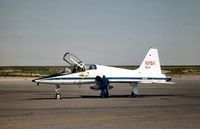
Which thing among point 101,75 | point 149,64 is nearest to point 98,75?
point 101,75

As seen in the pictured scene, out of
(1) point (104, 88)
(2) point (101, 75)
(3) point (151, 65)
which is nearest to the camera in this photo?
(1) point (104, 88)

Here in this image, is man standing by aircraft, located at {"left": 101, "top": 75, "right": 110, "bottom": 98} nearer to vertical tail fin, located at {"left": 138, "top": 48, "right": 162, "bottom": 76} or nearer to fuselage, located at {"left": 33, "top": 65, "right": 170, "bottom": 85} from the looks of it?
fuselage, located at {"left": 33, "top": 65, "right": 170, "bottom": 85}

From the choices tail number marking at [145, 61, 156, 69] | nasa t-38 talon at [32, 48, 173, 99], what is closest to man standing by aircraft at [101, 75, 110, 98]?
nasa t-38 talon at [32, 48, 173, 99]

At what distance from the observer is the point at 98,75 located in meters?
25.6

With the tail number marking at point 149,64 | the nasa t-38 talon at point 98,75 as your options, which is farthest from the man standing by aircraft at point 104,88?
the tail number marking at point 149,64

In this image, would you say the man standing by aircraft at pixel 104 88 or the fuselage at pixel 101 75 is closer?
the fuselage at pixel 101 75

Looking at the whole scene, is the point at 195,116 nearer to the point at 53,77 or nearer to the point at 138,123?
the point at 138,123

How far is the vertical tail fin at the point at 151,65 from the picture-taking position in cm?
2717

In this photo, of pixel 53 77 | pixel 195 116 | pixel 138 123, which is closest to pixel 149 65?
pixel 53 77

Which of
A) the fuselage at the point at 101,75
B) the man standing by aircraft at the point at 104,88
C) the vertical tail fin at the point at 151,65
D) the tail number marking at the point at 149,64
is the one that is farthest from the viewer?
the tail number marking at the point at 149,64

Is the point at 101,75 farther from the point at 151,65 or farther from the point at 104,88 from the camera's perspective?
the point at 151,65

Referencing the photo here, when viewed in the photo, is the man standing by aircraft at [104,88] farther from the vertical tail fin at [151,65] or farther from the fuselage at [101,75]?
the vertical tail fin at [151,65]

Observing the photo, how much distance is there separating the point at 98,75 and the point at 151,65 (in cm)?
412

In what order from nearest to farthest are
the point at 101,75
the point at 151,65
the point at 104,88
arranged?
the point at 104,88, the point at 101,75, the point at 151,65
